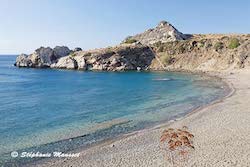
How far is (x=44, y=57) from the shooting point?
12412cm

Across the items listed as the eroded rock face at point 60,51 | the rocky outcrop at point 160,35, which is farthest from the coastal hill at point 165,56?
the rocky outcrop at point 160,35

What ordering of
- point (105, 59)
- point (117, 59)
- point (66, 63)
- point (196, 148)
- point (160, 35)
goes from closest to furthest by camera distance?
point (196, 148), point (117, 59), point (105, 59), point (66, 63), point (160, 35)

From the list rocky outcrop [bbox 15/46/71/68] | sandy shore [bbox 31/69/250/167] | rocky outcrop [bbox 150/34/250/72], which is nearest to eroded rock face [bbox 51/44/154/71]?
rocky outcrop [bbox 150/34/250/72]

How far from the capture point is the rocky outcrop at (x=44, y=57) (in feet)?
402

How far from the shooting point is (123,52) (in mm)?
110562

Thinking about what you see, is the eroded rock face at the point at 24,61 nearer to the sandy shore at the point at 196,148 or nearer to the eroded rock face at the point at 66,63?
the eroded rock face at the point at 66,63

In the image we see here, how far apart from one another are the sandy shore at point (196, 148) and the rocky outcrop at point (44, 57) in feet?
313

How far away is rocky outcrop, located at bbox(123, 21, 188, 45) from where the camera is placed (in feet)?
418

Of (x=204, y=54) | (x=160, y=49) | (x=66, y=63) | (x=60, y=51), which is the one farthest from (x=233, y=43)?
(x=60, y=51)

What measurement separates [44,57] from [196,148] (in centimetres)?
10721

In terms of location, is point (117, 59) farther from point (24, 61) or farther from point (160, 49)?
point (24, 61)

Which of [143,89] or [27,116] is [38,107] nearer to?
[27,116]

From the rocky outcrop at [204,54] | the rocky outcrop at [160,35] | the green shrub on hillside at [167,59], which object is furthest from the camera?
the rocky outcrop at [160,35]

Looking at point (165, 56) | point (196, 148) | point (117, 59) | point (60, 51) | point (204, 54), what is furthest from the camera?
point (60, 51)
